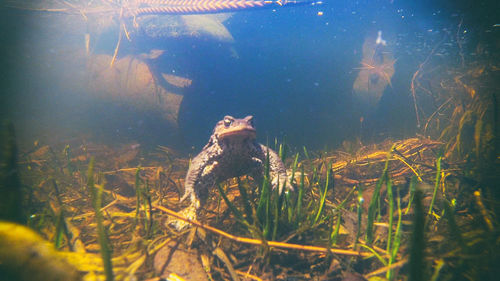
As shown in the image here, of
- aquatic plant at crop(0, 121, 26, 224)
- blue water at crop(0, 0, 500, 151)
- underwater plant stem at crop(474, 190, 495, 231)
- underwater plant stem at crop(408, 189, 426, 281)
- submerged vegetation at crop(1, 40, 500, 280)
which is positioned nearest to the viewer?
underwater plant stem at crop(408, 189, 426, 281)

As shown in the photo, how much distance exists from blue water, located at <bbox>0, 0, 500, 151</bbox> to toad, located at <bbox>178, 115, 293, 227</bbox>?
11.2 feet

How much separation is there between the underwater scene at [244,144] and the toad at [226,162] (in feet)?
0.10

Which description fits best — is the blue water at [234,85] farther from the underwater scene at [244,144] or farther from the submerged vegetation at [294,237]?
the submerged vegetation at [294,237]

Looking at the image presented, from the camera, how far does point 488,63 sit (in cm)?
669

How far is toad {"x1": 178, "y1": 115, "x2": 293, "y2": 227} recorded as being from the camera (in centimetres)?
310

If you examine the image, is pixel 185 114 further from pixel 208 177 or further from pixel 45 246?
pixel 45 246

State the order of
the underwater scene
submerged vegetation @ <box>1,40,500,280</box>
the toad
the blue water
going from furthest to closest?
the blue water
the toad
the underwater scene
submerged vegetation @ <box>1,40,500,280</box>

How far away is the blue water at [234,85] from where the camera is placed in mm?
6969

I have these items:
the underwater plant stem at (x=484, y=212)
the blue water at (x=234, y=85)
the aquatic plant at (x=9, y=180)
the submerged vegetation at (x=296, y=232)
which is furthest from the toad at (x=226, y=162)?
the blue water at (x=234, y=85)

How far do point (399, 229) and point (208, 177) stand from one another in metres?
2.46

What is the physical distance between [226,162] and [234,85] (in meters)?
4.94

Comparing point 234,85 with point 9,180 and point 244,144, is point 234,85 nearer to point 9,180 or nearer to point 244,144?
point 244,144

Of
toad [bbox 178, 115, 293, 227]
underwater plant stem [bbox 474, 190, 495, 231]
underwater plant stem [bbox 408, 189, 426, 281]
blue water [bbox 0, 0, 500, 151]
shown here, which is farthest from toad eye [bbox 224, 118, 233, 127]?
blue water [bbox 0, 0, 500, 151]

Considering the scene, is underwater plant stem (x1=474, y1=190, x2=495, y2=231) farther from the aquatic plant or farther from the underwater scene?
the aquatic plant
